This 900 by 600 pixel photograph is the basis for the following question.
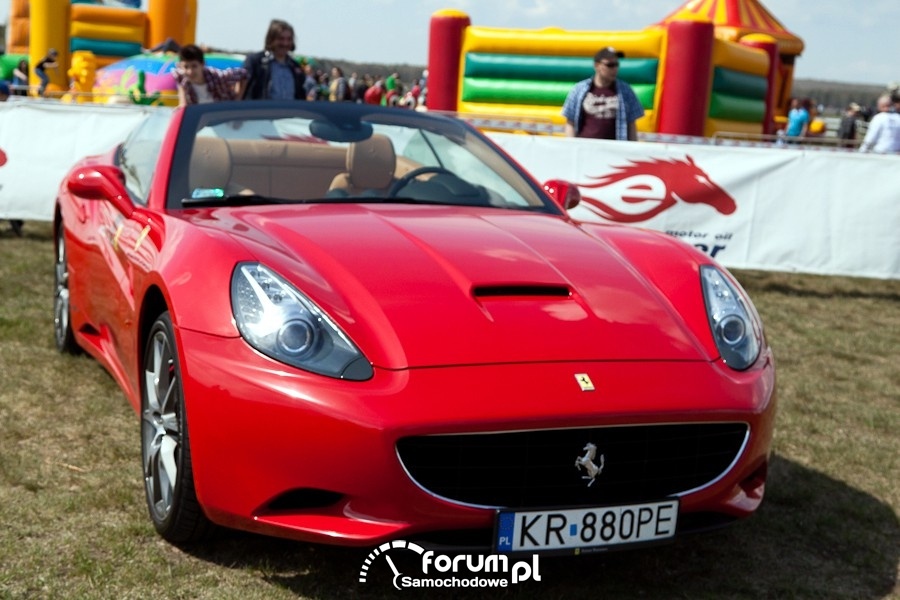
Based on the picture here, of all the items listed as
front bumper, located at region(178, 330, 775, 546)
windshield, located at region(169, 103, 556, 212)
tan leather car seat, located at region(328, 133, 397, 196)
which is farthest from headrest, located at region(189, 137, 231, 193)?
front bumper, located at region(178, 330, 775, 546)

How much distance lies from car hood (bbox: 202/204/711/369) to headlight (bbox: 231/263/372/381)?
3cm

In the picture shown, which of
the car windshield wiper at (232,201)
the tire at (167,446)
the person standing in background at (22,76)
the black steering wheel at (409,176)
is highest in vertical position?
the black steering wheel at (409,176)

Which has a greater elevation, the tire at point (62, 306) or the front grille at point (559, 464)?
the front grille at point (559, 464)

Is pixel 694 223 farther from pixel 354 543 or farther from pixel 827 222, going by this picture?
pixel 354 543

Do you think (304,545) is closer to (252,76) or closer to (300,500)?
(300,500)

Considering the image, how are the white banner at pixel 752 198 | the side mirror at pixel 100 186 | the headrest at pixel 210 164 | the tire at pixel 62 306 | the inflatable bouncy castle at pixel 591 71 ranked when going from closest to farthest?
the headrest at pixel 210 164 < the side mirror at pixel 100 186 < the tire at pixel 62 306 < the white banner at pixel 752 198 < the inflatable bouncy castle at pixel 591 71

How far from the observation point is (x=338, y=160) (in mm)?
4277

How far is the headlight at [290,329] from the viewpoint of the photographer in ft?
9.16

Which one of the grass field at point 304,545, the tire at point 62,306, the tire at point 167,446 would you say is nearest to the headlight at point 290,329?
the tire at point 167,446

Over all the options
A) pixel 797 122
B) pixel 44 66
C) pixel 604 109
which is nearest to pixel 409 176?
pixel 604 109

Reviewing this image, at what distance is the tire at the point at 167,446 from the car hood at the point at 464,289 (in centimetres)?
39

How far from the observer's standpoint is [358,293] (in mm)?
3000

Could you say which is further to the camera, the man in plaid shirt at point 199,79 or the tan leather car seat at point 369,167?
the man in plaid shirt at point 199,79

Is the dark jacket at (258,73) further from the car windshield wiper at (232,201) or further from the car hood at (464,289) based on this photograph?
the car hood at (464,289)
